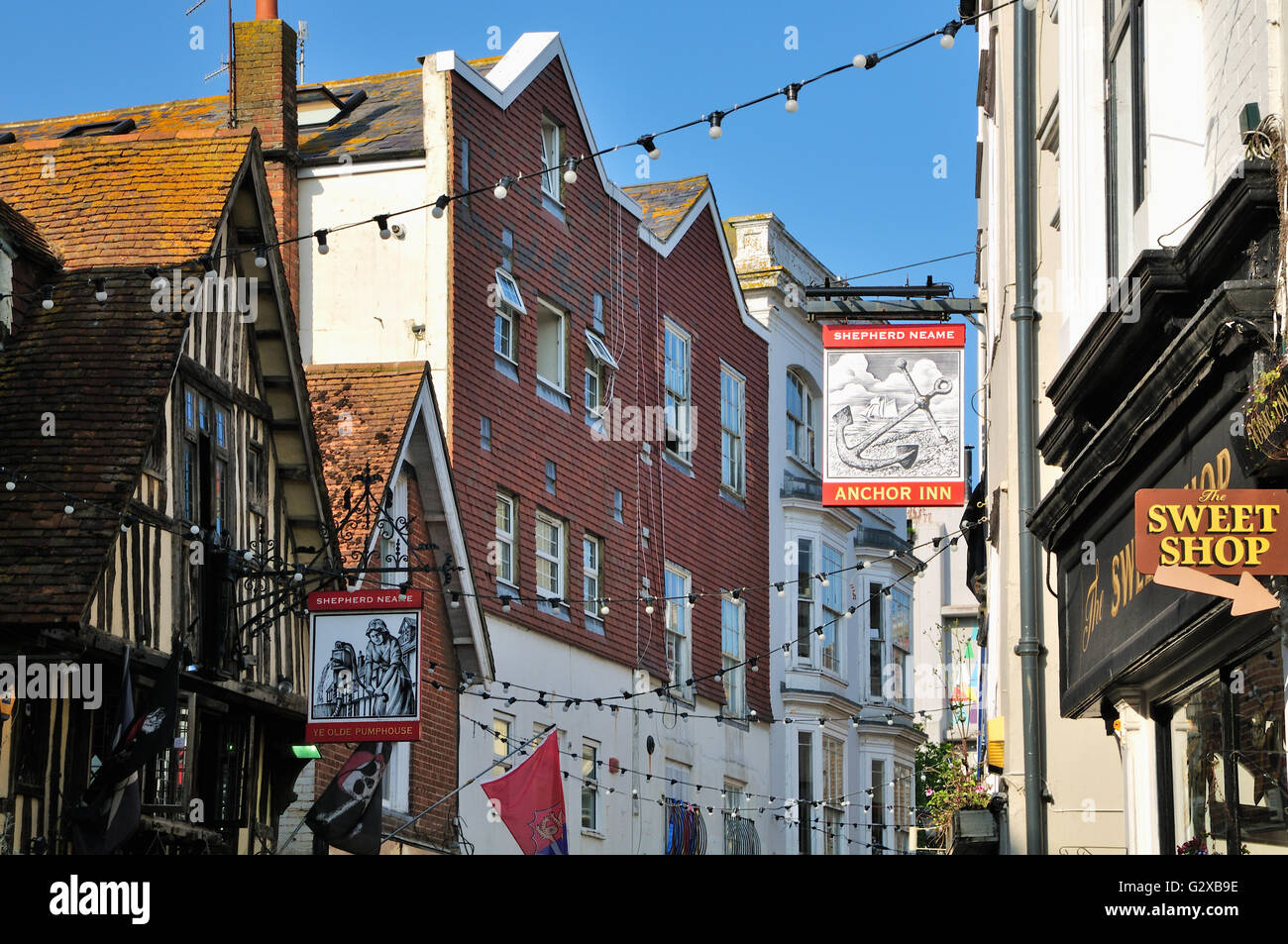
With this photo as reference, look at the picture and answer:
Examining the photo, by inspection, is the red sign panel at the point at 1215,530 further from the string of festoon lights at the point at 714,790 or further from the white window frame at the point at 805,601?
the white window frame at the point at 805,601

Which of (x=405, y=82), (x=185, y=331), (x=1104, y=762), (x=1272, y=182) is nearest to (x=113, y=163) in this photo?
(x=185, y=331)

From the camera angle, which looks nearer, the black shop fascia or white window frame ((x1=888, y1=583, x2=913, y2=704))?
the black shop fascia

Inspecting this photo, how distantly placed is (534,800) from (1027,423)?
909 cm

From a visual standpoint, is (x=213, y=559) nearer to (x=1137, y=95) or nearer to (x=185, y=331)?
(x=185, y=331)

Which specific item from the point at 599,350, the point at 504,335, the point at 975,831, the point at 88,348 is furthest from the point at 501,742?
the point at 88,348

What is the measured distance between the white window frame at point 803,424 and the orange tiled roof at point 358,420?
14671mm

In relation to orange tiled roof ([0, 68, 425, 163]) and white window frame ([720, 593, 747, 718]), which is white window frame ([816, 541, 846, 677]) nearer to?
white window frame ([720, 593, 747, 718])

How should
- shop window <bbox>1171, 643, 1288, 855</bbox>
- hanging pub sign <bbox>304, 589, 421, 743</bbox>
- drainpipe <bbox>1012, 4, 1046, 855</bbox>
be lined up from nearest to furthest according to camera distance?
shop window <bbox>1171, 643, 1288, 855</bbox> < drainpipe <bbox>1012, 4, 1046, 855</bbox> < hanging pub sign <bbox>304, 589, 421, 743</bbox>

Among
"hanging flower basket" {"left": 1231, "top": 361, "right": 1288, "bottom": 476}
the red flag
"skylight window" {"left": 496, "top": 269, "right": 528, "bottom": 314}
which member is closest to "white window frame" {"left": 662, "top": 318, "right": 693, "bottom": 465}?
"skylight window" {"left": 496, "top": 269, "right": 528, "bottom": 314}

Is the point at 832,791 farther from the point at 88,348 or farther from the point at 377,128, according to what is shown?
the point at 88,348

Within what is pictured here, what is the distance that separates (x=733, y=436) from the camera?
3397 cm

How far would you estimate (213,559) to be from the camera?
693 inches

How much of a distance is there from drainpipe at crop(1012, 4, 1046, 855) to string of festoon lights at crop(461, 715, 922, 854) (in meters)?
10.2

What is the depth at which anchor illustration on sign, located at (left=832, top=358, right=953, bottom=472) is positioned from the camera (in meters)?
15.9
